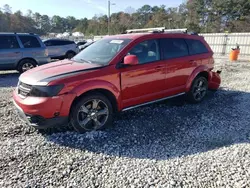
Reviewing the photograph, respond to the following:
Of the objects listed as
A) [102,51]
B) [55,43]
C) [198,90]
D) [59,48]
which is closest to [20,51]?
[59,48]

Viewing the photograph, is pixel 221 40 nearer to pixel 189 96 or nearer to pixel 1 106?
pixel 189 96

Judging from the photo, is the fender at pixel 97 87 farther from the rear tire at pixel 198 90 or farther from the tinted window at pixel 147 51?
the rear tire at pixel 198 90

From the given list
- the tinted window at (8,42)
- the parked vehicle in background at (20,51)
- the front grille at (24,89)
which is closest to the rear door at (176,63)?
the front grille at (24,89)

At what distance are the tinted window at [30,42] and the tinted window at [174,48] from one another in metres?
6.73

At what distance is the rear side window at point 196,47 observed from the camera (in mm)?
5159

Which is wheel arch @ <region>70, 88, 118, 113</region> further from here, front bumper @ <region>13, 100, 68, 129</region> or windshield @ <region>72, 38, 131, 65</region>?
windshield @ <region>72, 38, 131, 65</region>

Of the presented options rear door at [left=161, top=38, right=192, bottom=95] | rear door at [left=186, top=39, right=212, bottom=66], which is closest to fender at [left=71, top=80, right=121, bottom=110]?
rear door at [left=161, top=38, right=192, bottom=95]

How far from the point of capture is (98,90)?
12.2 feet

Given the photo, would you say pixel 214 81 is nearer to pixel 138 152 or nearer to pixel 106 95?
pixel 106 95

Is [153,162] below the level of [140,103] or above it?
below

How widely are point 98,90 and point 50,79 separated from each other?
0.83 m

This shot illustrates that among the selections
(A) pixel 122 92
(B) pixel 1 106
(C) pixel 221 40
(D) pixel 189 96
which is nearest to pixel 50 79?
(A) pixel 122 92

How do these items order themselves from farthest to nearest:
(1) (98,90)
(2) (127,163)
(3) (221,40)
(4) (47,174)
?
(3) (221,40) < (1) (98,90) < (2) (127,163) < (4) (47,174)

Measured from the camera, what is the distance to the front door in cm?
396
